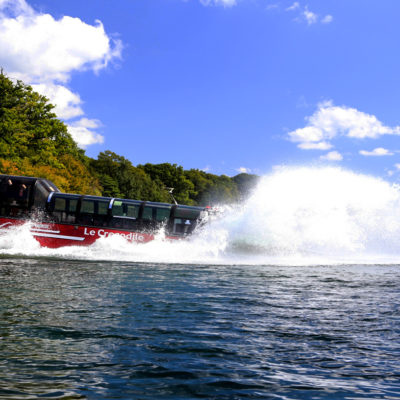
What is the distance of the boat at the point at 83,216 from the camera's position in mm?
28375

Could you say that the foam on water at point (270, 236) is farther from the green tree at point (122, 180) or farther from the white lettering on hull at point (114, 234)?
the green tree at point (122, 180)

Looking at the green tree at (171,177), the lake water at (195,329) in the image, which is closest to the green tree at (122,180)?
the green tree at (171,177)

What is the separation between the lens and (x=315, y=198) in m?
30.1

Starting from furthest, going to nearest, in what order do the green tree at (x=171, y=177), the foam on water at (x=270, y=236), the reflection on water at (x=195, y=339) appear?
1. the green tree at (x=171, y=177)
2. the foam on water at (x=270, y=236)
3. the reflection on water at (x=195, y=339)

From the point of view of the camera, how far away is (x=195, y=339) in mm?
8688

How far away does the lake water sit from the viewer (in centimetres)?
630

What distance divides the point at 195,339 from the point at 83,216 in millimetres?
21165

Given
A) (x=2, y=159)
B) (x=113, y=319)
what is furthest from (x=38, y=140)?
(x=113, y=319)

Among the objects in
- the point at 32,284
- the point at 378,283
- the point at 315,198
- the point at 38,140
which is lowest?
the point at 32,284

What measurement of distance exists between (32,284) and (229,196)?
18241cm

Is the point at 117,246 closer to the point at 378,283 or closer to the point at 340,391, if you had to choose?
the point at 378,283

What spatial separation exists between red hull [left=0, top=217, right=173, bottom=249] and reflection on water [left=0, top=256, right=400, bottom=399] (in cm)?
1127

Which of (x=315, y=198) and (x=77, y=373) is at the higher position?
(x=315, y=198)

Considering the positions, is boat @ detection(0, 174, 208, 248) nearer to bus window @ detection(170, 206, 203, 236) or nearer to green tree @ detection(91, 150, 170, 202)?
bus window @ detection(170, 206, 203, 236)
